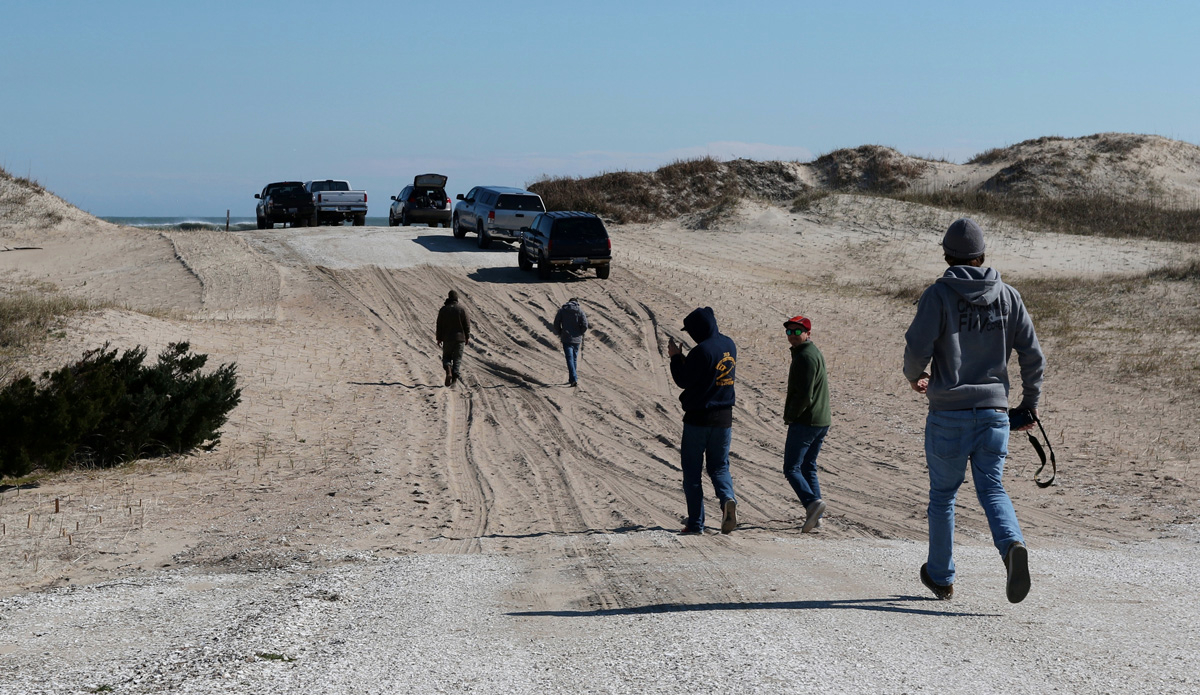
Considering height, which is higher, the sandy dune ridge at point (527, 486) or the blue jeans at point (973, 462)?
the blue jeans at point (973, 462)

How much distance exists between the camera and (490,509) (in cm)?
980

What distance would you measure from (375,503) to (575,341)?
23.9 ft

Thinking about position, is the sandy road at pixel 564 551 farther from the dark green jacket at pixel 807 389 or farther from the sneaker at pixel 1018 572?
the dark green jacket at pixel 807 389

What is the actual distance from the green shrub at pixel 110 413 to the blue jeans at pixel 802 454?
7.17m

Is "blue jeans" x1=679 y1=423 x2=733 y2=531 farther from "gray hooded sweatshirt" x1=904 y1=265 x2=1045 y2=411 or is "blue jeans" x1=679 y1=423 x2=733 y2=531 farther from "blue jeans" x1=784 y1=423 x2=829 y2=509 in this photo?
"gray hooded sweatshirt" x1=904 y1=265 x2=1045 y2=411

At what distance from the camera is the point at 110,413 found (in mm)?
10930

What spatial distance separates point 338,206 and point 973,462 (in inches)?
1368

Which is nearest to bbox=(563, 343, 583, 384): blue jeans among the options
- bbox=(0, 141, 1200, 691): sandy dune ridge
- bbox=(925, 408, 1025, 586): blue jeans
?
bbox=(0, 141, 1200, 691): sandy dune ridge

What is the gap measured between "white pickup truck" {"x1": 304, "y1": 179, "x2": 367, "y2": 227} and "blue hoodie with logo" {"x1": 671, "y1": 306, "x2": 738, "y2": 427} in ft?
103

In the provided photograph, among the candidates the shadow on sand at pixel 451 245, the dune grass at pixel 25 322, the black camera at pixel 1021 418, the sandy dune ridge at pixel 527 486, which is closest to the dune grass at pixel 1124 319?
the sandy dune ridge at pixel 527 486

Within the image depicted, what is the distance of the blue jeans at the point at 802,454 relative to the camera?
27.3ft

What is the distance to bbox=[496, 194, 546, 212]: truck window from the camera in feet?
100

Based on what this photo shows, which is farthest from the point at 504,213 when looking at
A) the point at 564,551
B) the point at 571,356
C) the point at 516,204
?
the point at 564,551

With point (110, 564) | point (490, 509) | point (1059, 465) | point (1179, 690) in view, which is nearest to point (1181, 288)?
point (1059, 465)
